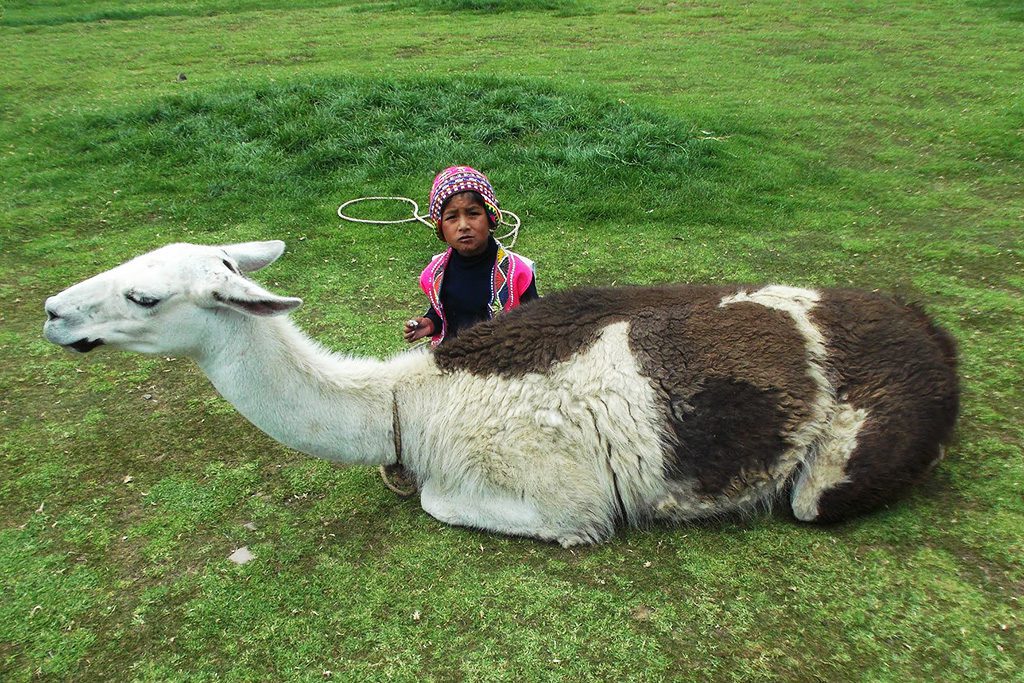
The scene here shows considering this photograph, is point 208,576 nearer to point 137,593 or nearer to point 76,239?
point 137,593

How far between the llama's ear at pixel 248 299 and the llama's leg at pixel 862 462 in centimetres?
229

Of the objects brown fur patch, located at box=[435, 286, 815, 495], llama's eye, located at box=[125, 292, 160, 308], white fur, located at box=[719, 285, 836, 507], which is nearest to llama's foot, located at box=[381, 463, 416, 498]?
brown fur patch, located at box=[435, 286, 815, 495]

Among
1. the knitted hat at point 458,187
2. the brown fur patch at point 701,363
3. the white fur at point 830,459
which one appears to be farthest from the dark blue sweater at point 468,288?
the white fur at point 830,459

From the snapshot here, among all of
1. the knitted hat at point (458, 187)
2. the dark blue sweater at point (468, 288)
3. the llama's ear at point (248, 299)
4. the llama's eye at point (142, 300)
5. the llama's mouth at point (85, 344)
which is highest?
the knitted hat at point (458, 187)

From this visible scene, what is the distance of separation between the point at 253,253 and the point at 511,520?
1.75 m

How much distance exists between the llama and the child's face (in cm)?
63

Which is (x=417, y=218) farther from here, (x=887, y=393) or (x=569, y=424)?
(x=887, y=393)

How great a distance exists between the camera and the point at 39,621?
2934 millimetres

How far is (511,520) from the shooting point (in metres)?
3.24

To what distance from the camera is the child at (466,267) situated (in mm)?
3779

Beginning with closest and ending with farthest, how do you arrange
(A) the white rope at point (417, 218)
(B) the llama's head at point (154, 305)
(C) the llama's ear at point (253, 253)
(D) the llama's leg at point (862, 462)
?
(B) the llama's head at point (154, 305) → (D) the llama's leg at point (862, 462) → (C) the llama's ear at point (253, 253) → (A) the white rope at point (417, 218)

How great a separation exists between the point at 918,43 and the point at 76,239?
13.9m

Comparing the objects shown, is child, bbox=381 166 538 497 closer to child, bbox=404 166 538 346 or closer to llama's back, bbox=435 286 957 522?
child, bbox=404 166 538 346

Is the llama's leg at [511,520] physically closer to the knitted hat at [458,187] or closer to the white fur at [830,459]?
the white fur at [830,459]
